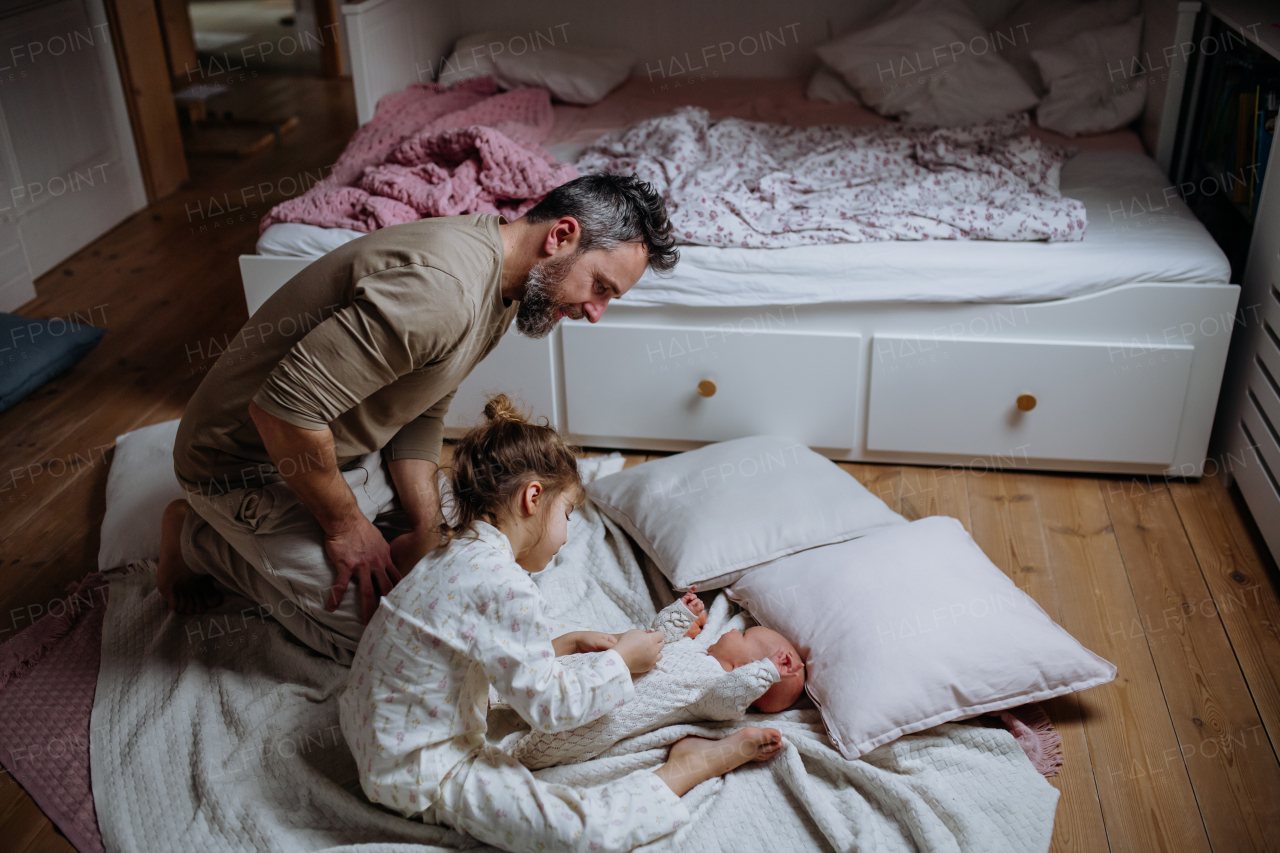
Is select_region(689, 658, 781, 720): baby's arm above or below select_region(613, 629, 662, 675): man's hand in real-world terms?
below

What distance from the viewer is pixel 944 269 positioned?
7.01ft

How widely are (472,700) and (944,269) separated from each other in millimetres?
1334

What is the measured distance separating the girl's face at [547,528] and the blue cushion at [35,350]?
1.78 meters

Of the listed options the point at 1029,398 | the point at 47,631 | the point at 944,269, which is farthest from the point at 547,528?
the point at 1029,398

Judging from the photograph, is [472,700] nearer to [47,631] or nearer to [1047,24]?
[47,631]

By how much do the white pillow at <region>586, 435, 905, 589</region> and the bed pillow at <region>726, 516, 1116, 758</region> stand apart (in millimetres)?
97

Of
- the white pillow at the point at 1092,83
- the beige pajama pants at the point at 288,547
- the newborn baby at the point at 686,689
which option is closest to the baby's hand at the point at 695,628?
the newborn baby at the point at 686,689

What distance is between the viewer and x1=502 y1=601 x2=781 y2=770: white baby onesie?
4.90 ft

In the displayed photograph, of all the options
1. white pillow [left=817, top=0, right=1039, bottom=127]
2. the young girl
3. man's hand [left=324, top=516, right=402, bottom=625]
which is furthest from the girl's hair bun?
white pillow [left=817, top=0, right=1039, bottom=127]

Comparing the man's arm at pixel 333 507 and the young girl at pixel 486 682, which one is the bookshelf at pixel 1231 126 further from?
the man's arm at pixel 333 507

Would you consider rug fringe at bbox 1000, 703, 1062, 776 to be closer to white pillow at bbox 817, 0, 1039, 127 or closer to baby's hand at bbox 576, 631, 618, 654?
baby's hand at bbox 576, 631, 618, 654

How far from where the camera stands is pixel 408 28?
3.07 meters

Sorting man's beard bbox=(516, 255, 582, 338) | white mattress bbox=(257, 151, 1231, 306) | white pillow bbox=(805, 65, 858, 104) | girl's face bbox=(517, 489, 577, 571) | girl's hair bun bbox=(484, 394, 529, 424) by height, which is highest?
man's beard bbox=(516, 255, 582, 338)

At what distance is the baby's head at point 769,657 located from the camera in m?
1.63
